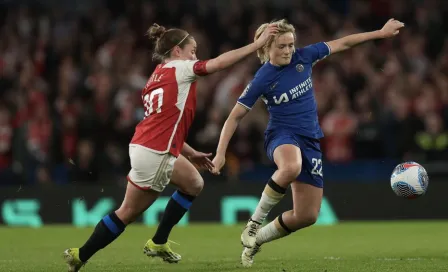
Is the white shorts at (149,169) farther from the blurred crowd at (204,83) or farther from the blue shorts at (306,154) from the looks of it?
the blurred crowd at (204,83)

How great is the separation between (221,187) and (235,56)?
790cm

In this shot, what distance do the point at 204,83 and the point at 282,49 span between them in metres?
7.78

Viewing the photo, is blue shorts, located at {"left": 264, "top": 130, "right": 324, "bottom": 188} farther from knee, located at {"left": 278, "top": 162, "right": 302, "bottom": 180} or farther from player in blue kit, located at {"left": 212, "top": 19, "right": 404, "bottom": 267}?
knee, located at {"left": 278, "top": 162, "right": 302, "bottom": 180}

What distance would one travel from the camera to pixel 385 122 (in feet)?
49.5

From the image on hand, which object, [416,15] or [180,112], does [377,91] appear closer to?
[416,15]

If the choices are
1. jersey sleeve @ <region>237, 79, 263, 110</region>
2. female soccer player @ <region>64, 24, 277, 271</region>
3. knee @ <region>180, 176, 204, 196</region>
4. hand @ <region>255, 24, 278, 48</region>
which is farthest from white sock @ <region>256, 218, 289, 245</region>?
hand @ <region>255, 24, 278, 48</region>

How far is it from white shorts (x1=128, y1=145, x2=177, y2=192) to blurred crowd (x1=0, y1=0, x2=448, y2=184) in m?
6.59

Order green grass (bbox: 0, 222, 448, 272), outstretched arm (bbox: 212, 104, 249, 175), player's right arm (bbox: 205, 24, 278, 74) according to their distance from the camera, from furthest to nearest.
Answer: green grass (bbox: 0, 222, 448, 272)
outstretched arm (bbox: 212, 104, 249, 175)
player's right arm (bbox: 205, 24, 278, 74)

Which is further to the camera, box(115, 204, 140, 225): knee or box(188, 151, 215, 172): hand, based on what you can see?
box(188, 151, 215, 172): hand

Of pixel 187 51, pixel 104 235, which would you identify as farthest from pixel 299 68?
pixel 104 235

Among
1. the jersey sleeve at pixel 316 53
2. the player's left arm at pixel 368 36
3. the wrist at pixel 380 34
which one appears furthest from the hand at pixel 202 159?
the wrist at pixel 380 34

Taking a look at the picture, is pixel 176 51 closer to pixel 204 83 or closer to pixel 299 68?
pixel 299 68

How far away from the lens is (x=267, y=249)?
34.9 ft

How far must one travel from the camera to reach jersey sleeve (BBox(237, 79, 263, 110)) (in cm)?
852
